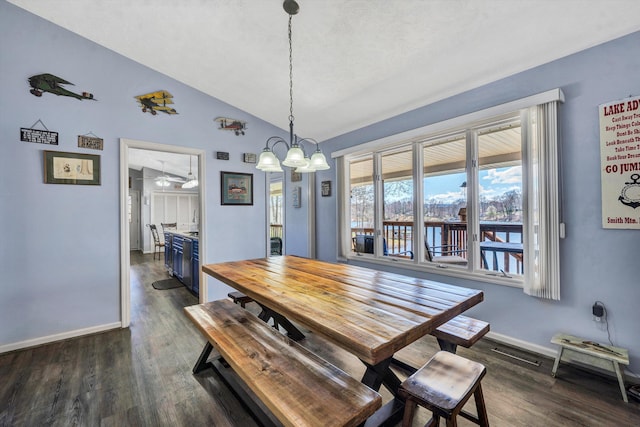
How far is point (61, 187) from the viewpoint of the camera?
2840 millimetres

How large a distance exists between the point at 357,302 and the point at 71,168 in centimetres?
334

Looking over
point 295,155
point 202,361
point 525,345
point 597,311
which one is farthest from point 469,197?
point 202,361

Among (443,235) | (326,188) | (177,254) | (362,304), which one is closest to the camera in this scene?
(362,304)

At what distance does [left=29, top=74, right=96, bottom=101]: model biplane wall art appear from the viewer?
8.87 ft

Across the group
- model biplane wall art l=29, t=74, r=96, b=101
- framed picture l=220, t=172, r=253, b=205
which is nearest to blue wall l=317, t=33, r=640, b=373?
framed picture l=220, t=172, r=253, b=205

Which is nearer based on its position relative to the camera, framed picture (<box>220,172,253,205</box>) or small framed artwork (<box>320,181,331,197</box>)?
framed picture (<box>220,172,253,205</box>)

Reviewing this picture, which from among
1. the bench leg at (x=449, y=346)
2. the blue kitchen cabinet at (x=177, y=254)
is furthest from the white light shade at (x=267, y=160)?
the blue kitchen cabinet at (x=177, y=254)

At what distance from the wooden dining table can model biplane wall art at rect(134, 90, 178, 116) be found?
2438 millimetres

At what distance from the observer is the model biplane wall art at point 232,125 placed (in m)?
3.92

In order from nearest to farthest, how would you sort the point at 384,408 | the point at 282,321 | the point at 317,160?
the point at 384,408 < the point at 317,160 < the point at 282,321

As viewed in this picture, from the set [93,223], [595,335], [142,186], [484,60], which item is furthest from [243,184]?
[142,186]

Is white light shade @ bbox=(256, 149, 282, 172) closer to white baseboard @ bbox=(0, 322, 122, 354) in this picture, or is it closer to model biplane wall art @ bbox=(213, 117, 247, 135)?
model biplane wall art @ bbox=(213, 117, 247, 135)

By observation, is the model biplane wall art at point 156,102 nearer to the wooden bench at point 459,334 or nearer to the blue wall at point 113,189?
the blue wall at point 113,189

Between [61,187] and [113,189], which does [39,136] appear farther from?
[113,189]
